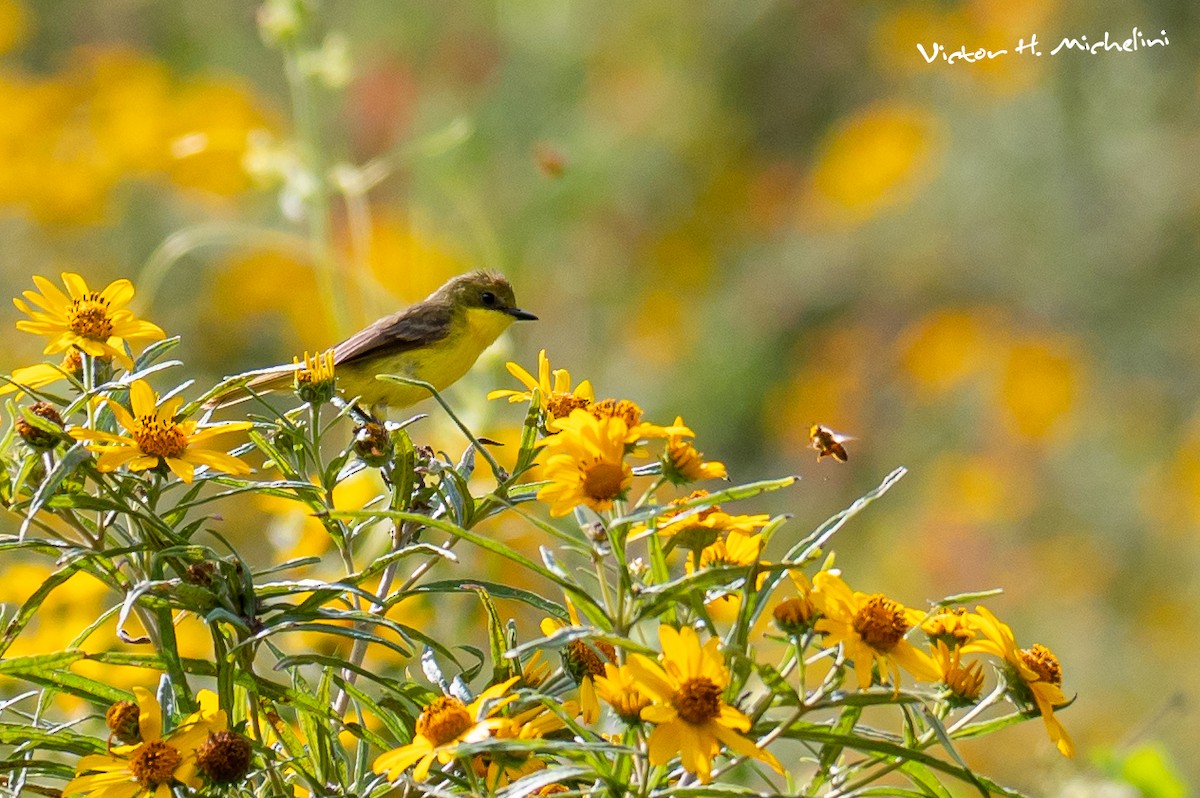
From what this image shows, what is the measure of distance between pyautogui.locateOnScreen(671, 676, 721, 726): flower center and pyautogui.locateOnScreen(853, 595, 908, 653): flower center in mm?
167

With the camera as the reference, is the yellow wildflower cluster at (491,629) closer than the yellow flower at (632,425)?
Yes

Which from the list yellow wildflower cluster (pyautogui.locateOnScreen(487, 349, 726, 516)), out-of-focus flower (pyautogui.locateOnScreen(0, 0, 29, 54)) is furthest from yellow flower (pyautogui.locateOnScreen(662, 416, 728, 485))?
out-of-focus flower (pyautogui.locateOnScreen(0, 0, 29, 54))

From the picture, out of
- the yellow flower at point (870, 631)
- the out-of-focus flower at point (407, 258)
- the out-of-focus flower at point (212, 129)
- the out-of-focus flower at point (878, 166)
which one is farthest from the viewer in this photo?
the out-of-focus flower at point (878, 166)

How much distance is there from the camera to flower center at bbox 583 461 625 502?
4.02 ft

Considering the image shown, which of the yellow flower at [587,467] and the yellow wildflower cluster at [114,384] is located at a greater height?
the yellow wildflower cluster at [114,384]

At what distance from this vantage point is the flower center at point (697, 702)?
1.09 metres

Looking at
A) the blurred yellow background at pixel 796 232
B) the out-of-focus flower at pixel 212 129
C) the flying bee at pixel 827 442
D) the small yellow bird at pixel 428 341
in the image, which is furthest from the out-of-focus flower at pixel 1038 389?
the flying bee at pixel 827 442

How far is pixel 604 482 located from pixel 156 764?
0.46 m

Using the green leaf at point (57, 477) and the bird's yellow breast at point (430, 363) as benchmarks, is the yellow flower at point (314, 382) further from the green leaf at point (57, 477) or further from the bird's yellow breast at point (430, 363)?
the bird's yellow breast at point (430, 363)

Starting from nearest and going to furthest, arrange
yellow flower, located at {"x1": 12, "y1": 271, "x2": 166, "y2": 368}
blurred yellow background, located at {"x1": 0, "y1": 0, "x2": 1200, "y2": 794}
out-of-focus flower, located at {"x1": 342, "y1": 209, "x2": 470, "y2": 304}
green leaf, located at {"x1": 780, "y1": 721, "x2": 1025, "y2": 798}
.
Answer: green leaf, located at {"x1": 780, "y1": 721, "x2": 1025, "y2": 798}
yellow flower, located at {"x1": 12, "y1": 271, "x2": 166, "y2": 368}
out-of-focus flower, located at {"x1": 342, "y1": 209, "x2": 470, "y2": 304}
blurred yellow background, located at {"x1": 0, "y1": 0, "x2": 1200, "y2": 794}

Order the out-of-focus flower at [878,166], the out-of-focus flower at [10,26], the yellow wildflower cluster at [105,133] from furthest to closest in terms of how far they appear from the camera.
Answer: the out-of-focus flower at [878,166]
the out-of-focus flower at [10,26]
the yellow wildflower cluster at [105,133]

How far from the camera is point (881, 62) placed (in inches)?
344

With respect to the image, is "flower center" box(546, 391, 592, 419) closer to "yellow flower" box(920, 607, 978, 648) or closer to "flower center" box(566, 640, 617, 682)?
"flower center" box(566, 640, 617, 682)

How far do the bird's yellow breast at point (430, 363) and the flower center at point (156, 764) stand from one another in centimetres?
143
